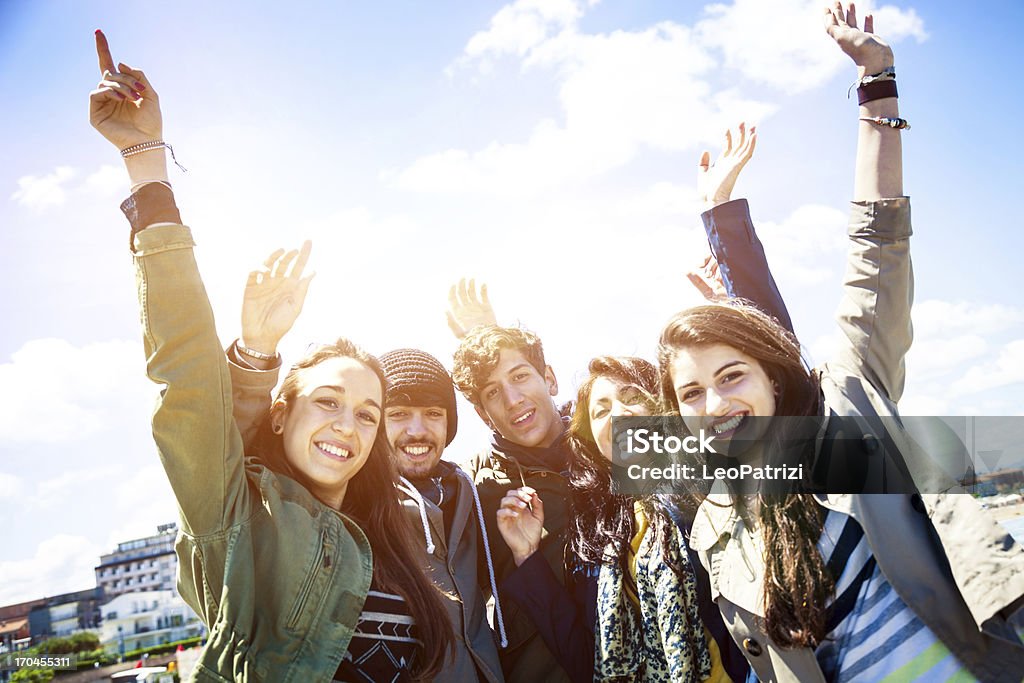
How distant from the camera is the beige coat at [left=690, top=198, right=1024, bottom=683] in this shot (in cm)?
261

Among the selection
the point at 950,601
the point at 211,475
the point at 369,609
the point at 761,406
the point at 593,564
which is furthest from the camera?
the point at 593,564

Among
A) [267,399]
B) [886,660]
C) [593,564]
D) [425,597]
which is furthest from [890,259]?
[267,399]

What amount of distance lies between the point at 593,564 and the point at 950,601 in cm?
180

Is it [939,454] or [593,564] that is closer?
[939,454]

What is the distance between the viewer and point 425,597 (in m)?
3.70

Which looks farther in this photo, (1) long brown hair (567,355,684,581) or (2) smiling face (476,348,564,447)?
(2) smiling face (476,348,564,447)

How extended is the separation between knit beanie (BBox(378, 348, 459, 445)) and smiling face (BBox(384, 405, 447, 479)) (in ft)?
0.24

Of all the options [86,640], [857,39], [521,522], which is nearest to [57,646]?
[86,640]

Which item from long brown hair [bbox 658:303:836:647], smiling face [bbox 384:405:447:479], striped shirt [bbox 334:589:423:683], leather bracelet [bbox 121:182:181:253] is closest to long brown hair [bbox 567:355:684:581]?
long brown hair [bbox 658:303:836:647]

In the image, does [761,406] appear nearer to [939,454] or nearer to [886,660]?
[939,454]

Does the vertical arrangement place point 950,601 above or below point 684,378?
below

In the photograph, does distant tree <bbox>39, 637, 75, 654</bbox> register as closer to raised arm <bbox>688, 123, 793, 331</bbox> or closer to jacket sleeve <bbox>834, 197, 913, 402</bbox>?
raised arm <bbox>688, 123, 793, 331</bbox>

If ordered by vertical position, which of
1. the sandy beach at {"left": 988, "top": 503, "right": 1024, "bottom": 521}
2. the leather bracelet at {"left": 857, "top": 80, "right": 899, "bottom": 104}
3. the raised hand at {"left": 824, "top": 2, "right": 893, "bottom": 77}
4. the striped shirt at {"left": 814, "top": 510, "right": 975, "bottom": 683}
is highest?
the raised hand at {"left": 824, "top": 2, "right": 893, "bottom": 77}

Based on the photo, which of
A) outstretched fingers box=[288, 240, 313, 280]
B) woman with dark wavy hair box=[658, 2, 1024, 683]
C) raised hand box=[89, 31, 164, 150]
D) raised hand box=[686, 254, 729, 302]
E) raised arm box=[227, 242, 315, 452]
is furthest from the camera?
raised hand box=[686, 254, 729, 302]
